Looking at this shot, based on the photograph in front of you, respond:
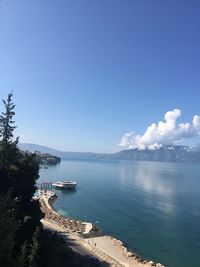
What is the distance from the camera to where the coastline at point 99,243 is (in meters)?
60.2

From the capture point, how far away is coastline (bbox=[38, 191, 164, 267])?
60188 mm

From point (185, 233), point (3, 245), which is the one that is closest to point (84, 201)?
point (185, 233)

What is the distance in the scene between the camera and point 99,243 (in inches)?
2719

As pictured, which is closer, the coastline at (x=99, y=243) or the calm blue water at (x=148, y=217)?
the coastline at (x=99, y=243)

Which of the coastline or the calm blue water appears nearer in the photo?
the coastline

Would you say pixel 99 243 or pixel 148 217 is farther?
pixel 148 217

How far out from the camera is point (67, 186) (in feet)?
552

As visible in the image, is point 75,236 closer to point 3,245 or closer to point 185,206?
point 3,245

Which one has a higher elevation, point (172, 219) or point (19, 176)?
point (19, 176)

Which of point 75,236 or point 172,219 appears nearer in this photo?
point 75,236

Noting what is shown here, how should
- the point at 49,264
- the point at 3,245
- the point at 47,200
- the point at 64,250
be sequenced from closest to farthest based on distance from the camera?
1. the point at 3,245
2. the point at 49,264
3. the point at 64,250
4. the point at 47,200

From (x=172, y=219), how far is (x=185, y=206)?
1058 inches

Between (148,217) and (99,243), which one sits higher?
(148,217)

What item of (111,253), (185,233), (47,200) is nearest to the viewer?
(111,253)
